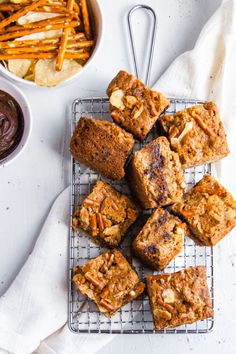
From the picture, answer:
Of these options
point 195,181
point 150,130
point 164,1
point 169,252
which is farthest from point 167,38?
point 169,252

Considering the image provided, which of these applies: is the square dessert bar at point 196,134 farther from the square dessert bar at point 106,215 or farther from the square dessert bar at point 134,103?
the square dessert bar at point 106,215


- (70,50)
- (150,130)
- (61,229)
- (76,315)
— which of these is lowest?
(76,315)

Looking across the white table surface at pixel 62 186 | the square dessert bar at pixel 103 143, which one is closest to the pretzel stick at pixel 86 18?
the white table surface at pixel 62 186

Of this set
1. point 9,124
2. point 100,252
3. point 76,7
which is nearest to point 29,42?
point 76,7

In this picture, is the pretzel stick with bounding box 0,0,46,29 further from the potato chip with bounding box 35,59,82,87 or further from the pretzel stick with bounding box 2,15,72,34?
the potato chip with bounding box 35,59,82,87

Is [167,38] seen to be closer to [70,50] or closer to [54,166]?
[70,50]

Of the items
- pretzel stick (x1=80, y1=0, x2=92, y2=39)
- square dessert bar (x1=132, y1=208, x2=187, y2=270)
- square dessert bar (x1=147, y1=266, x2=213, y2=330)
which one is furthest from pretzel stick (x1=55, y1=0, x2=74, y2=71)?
square dessert bar (x1=147, y1=266, x2=213, y2=330)
